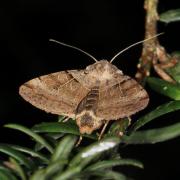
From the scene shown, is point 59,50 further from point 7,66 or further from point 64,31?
point 7,66

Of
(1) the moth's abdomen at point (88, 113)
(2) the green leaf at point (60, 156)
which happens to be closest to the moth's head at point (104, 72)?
(1) the moth's abdomen at point (88, 113)

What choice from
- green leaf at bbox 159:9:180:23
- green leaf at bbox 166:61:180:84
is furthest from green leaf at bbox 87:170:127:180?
green leaf at bbox 159:9:180:23

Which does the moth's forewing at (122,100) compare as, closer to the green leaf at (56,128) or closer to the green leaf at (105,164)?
the green leaf at (56,128)

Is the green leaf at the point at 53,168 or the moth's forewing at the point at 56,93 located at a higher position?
the green leaf at the point at 53,168

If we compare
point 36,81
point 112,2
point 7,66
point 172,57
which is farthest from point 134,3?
point 172,57

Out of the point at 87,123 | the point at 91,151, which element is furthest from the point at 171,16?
the point at 91,151

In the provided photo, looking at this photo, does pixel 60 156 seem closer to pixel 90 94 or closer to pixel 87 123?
pixel 87 123
